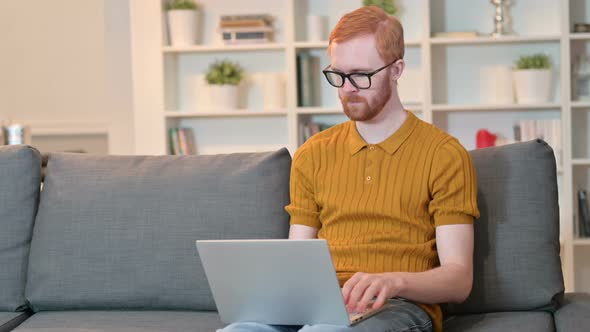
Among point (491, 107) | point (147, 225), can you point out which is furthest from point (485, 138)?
point (147, 225)

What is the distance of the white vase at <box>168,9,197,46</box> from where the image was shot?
15.3 feet

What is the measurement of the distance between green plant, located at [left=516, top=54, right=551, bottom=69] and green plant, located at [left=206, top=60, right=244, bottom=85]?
138 cm

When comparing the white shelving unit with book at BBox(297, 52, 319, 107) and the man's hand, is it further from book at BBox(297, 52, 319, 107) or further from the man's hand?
the man's hand

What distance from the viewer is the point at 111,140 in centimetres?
548

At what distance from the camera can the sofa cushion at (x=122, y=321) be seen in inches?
86.9

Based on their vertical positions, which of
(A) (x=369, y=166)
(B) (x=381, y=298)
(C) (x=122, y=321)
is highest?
(A) (x=369, y=166)

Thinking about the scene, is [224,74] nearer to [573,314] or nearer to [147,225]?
[147,225]

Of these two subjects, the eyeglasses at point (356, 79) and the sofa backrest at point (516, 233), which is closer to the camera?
the eyeglasses at point (356, 79)

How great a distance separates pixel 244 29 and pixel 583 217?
73.8 inches

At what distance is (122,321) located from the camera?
2.29 m

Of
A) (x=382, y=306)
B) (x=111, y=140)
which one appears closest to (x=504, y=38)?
(x=111, y=140)

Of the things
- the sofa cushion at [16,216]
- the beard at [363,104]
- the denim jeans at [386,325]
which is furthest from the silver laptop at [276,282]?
the sofa cushion at [16,216]

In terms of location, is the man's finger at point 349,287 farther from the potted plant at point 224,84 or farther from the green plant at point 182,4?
the green plant at point 182,4

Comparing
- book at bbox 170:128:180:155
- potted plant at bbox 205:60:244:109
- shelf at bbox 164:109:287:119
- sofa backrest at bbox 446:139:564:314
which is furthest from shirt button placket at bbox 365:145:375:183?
book at bbox 170:128:180:155
